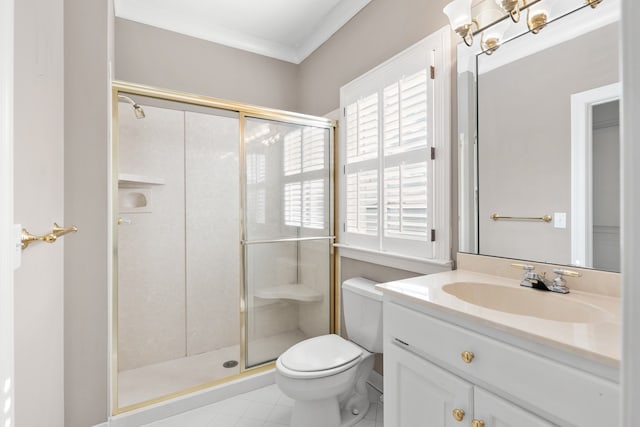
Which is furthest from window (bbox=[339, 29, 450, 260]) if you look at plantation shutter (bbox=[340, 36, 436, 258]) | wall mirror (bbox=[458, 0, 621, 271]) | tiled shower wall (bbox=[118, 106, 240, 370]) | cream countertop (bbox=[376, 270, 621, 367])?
tiled shower wall (bbox=[118, 106, 240, 370])

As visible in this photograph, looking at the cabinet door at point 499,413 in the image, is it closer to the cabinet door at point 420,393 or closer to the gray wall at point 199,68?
the cabinet door at point 420,393

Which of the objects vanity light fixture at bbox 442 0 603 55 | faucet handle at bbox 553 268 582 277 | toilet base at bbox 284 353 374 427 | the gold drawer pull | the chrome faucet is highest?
vanity light fixture at bbox 442 0 603 55

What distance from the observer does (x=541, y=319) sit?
2.88 feet

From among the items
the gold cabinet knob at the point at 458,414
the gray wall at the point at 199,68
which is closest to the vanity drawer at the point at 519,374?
the gold cabinet knob at the point at 458,414

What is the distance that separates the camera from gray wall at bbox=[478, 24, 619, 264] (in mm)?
1157

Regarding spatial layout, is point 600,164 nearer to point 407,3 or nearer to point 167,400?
point 407,3

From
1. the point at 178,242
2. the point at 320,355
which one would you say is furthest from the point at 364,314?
the point at 178,242

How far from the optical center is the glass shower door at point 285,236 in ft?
6.95

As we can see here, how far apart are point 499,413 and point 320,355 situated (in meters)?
0.96

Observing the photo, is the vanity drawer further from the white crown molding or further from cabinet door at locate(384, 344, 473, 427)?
the white crown molding

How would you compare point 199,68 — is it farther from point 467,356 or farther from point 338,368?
point 467,356

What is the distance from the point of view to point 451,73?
1567 mm

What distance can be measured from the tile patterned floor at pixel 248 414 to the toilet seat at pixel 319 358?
41cm
